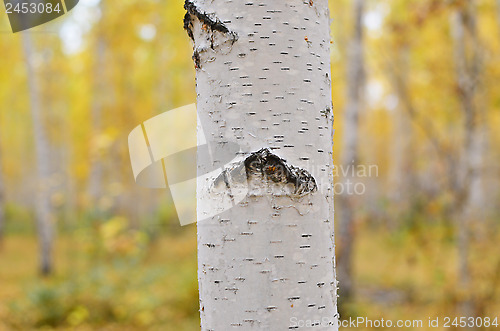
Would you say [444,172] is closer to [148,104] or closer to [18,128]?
[148,104]

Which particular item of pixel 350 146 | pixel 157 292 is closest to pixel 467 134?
pixel 350 146

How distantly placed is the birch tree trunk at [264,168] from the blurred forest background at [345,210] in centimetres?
239

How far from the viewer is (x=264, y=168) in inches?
33.1

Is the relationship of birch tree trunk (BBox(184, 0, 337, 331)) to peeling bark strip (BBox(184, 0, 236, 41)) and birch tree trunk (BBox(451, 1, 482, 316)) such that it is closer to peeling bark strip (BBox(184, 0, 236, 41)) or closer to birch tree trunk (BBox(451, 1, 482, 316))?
peeling bark strip (BBox(184, 0, 236, 41))

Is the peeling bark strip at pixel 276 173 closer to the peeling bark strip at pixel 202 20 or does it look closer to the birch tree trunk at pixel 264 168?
the birch tree trunk at pixel 264 168

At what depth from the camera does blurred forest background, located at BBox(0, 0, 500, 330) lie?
4.40 meters

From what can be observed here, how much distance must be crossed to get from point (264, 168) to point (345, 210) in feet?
16.4

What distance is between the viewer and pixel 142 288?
256 inches

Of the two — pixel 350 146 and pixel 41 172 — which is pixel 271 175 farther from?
pixel 41 172

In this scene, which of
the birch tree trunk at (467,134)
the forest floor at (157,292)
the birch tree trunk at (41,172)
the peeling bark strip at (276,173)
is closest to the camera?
the peeling bark strip at (276,173)

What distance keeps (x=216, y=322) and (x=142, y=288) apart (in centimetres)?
606

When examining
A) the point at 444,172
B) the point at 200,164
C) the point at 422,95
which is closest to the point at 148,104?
the point at 422,95

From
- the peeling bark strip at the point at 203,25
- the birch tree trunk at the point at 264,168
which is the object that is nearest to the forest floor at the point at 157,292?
the birch tree trunk at the point at 264,168

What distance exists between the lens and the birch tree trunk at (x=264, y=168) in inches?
33.0
